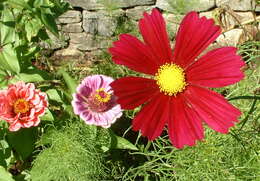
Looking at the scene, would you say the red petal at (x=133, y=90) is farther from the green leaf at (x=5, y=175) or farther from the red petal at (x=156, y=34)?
the green leaf at (x=5, y=175)

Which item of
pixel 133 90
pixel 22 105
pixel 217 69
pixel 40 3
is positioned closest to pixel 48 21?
pixel 40 3

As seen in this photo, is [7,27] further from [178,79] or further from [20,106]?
[178,79]

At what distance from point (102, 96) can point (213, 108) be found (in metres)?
0.34

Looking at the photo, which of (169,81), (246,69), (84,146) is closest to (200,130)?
(169,81)

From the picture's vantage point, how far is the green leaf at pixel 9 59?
3.76 ft

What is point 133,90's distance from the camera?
955 millimetres

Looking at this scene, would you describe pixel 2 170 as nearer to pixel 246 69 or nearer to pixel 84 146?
pixel 84 146

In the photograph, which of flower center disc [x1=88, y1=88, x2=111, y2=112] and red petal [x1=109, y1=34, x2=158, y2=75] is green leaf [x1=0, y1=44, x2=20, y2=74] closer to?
flower center disc [x1=88, y1=88, x2=111, y2=112]

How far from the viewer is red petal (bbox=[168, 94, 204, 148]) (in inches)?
36.0

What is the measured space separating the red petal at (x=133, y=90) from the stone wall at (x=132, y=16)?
0.86 meters

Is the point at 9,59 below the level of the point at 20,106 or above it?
above

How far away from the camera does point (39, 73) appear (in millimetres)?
1232

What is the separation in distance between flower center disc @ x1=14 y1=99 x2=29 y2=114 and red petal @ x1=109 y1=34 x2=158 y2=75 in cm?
30

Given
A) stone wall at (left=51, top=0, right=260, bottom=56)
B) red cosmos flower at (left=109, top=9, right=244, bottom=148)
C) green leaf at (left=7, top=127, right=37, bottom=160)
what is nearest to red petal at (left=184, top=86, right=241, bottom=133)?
red cosmos flower at (left=109, top=9, right=244, bottom=148)
